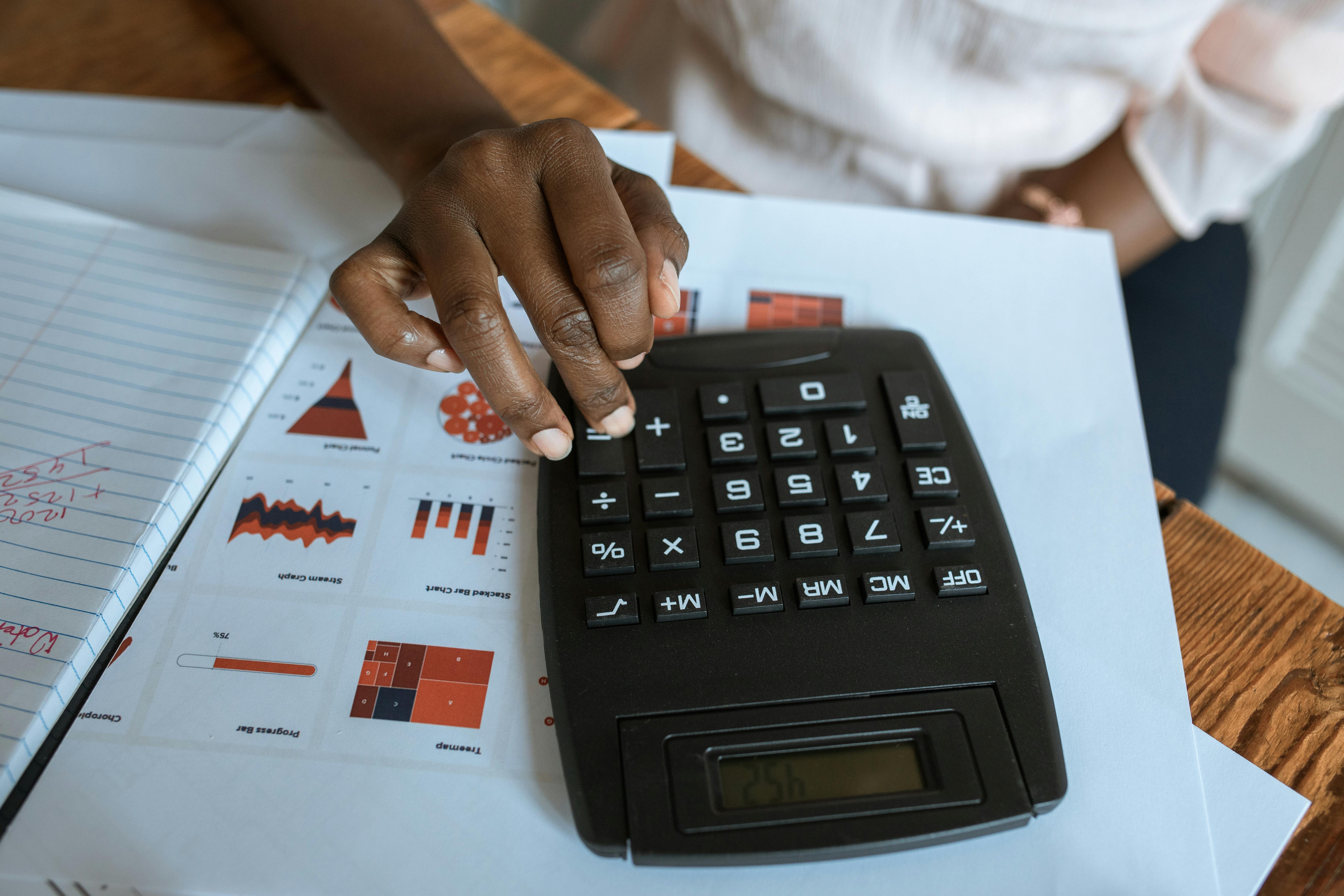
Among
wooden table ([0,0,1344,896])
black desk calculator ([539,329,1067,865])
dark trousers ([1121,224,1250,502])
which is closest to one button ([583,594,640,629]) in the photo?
black desk calculator ([539,329,1067,865])

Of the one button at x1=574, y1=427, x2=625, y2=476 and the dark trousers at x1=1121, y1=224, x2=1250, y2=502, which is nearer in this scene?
the one button at x1=574, y1=427, x2=625, y2=476

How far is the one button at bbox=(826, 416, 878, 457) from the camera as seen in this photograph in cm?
35

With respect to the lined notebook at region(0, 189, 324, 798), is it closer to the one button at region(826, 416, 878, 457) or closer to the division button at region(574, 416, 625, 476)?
the division button at region(574, 416, 625, 476)

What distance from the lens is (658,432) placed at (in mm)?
349

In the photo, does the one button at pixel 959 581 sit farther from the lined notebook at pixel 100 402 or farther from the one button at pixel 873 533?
the lined notebook at pixel 100 402

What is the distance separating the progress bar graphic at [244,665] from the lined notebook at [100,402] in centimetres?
4

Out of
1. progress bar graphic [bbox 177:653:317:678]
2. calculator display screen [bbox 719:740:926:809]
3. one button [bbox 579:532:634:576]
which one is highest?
one button [bbox 579:532:634:576]

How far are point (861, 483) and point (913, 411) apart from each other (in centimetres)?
5

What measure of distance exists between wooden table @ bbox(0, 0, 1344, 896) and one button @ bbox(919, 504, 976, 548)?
96 millimetres

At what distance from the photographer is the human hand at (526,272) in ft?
1.01

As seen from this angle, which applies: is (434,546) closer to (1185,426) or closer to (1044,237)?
(1044,237)

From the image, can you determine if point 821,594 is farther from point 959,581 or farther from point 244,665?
point 244,665

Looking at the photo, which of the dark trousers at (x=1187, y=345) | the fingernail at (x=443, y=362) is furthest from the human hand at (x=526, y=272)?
the dark trousers at (x=1187, y=345)

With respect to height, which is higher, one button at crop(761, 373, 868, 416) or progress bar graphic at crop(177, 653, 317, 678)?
one button at crop(761, 373, 868, 416)
